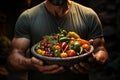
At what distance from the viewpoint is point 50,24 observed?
4145 millimetres

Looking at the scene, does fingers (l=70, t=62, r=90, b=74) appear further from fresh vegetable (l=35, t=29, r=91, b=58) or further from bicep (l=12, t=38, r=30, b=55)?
bicep (l=12, t=38, r=30, b=55)

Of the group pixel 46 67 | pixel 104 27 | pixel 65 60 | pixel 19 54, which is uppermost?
pixel 65 60

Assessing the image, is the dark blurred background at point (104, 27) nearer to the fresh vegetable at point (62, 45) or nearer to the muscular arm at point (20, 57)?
the muscular arm at point (20, 57)

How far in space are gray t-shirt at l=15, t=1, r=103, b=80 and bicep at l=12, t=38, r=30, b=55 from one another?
0.16ft

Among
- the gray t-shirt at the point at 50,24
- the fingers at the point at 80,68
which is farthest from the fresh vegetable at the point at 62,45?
the gray t-shirt at the point at 50,24

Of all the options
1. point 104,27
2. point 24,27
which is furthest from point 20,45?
point 104,27

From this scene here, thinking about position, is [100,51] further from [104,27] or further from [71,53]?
[104,27]

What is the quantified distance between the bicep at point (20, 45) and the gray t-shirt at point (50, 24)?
48mm

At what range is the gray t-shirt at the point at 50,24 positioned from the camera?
4.11 m

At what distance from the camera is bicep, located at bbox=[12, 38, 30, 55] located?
4164mm

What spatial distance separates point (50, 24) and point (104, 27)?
14.7ft

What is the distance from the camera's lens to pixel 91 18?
13.8 ft

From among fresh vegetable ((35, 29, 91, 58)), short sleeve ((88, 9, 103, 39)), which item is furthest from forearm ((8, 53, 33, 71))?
short sleeve ((88, 9, 103, 39))

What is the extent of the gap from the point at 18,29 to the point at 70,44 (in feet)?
2.32
